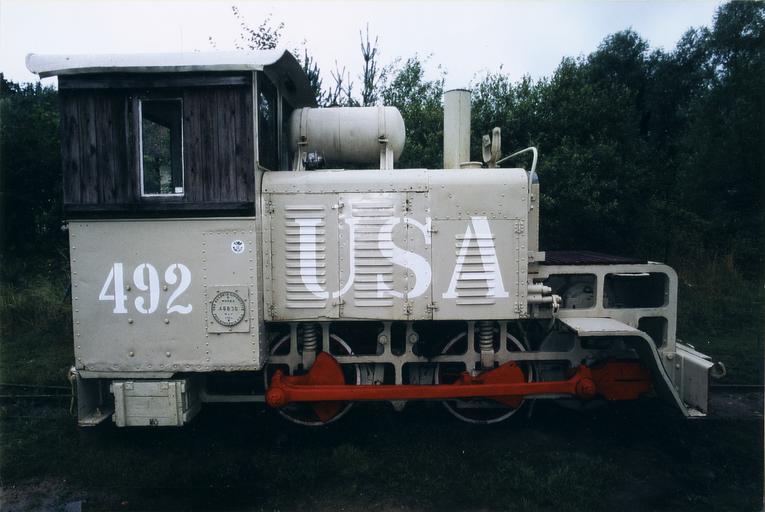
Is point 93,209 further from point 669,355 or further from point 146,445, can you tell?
point 669,355

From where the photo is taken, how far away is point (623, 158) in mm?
13719

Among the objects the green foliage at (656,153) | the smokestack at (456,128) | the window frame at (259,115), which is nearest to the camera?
the window frame at (259,115)

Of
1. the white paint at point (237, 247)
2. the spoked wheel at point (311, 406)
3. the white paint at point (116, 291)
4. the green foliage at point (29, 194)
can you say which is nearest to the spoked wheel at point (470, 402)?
the spoked wheel at point (311, 406)

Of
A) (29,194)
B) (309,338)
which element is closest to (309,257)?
(309,338)

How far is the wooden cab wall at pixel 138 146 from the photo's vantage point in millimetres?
5070

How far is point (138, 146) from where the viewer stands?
5.11 m

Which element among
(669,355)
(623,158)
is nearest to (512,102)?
(623,158)

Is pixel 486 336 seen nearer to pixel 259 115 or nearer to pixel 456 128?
pixel 456 128

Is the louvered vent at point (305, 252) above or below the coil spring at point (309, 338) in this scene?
above

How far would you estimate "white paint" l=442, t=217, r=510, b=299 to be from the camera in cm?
536

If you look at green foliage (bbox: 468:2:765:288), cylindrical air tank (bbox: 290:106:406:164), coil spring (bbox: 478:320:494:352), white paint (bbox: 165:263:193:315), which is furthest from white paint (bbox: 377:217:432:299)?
green foliage (bbox: 468:2:765:288)

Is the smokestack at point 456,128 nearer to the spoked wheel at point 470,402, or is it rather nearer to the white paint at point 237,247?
the spoked wheel at point 470,402

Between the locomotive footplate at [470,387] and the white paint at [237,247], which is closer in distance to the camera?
the white paint at [237,247]

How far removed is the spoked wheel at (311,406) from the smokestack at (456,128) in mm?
2425
